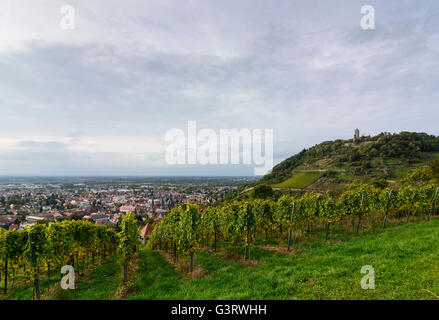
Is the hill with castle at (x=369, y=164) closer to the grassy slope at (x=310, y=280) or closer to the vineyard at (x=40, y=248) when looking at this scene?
the grassy slope at (x=310, y=280)

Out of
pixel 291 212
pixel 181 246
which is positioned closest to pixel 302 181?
pixel 291 212

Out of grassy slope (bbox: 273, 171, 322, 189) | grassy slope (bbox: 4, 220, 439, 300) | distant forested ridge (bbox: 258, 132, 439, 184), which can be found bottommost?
grassy slope (bbox: 273, 171, 322, 189)

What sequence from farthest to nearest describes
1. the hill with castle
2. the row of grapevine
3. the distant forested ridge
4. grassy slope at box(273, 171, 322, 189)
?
the distant forested ridge
grassy slope at box(273, 171, 322, 189)
the hill with castle
the row of grapevine

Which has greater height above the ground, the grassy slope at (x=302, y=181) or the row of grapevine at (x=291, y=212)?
the row of grapevine at (x=291, y=212)

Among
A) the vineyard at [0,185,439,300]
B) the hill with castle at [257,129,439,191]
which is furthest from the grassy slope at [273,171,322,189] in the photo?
the vineyard at [0,185,439,300]

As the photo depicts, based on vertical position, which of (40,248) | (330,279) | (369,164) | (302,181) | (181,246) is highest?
(369,164)

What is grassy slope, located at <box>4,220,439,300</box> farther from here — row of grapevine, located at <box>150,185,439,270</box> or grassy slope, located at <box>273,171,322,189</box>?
grassy slope, located at <box>273,171,322,189</box>

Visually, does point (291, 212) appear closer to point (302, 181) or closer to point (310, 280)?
point (310, 280)

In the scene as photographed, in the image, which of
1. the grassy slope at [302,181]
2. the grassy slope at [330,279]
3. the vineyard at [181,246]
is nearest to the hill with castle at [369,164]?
the grassy slope at [302,181]

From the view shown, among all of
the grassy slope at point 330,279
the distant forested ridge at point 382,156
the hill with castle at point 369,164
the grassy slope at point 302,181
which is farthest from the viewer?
the distant forested ridge at point 382,156

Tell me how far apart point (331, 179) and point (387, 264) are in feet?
228

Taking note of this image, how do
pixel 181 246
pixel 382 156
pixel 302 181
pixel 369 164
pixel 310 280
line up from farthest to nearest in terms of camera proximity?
pixel 382 156, pixel 302 181, pixel 369 164, pixel 181 246, pixel 310 280

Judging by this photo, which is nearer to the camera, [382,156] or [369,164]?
[369,164]
